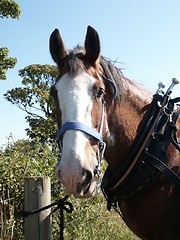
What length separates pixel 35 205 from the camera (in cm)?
319

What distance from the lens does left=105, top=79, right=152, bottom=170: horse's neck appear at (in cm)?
282

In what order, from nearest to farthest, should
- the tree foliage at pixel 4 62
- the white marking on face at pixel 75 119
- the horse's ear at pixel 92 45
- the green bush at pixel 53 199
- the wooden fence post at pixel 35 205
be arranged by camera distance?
the white marking on face at pixel 75 119
the horse's ear at pixel 92 45
the wooden fence post at pixel 35 205
the green bush at pixel 53 199
the tree foliage at pixel 4 62

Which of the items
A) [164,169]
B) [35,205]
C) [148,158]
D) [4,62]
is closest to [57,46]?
[148,158]

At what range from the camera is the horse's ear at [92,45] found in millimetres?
2771

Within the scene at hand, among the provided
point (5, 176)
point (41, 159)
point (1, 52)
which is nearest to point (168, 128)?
point (5, 176)

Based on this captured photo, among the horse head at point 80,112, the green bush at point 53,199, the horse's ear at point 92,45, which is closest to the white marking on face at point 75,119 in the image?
the horse head at point 80,112

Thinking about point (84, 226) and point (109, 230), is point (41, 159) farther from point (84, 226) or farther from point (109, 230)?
point (109, 230)

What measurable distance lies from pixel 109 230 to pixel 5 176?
2.12 meters

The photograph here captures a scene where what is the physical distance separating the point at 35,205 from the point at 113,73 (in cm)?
131

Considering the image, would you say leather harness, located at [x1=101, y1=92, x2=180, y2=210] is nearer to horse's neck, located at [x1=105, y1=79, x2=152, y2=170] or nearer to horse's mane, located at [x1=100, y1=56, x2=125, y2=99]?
horse's neck, located at [x1=105, y1=79, x2=152, y2=170]

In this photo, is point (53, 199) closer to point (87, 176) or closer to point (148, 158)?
point (148, 158)

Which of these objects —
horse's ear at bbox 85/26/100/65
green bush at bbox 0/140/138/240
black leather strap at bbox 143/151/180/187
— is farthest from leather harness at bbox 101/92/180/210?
green bush at bbox 0/140/138/240

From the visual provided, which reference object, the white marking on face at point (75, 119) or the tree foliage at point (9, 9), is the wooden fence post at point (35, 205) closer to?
the white marking on face at point (75, 119)

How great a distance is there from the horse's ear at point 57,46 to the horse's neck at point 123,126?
0.58 meters
